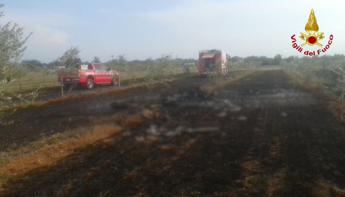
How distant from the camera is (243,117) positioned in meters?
17.0

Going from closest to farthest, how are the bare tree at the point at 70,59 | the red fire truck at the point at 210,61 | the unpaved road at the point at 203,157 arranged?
the unpaved road at the point at 203,157, the bare tree at the point at 70,59, the red fire truck at the point at 210,61

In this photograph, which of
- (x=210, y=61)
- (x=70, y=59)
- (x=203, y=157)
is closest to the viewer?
(x=203, y=157)

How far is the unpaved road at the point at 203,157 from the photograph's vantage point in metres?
8.05

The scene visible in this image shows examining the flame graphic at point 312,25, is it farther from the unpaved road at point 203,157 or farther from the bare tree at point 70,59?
the bare tree at point 70,59

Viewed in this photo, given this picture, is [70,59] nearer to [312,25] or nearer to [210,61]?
[312,25]

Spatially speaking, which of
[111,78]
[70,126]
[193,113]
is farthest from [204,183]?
[111,78]

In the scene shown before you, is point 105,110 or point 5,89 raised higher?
point 5,89

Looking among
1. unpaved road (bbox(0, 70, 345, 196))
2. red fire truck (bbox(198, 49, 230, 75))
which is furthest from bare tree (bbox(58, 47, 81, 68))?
red fire truck (bbox(198, 49, 230, 75))

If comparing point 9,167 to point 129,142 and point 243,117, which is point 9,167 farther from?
point 243,117

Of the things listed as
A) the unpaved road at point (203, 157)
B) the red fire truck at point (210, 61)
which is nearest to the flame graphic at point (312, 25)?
the unpaved road at point (203, 157)

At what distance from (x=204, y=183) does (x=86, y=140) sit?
536cm

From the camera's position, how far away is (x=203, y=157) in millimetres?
10305

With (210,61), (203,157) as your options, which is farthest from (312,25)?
(210,61)

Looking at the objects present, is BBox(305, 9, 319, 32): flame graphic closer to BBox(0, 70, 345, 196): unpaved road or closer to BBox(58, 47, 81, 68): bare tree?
BBox(0, 70, 345, 196): unpaved road
